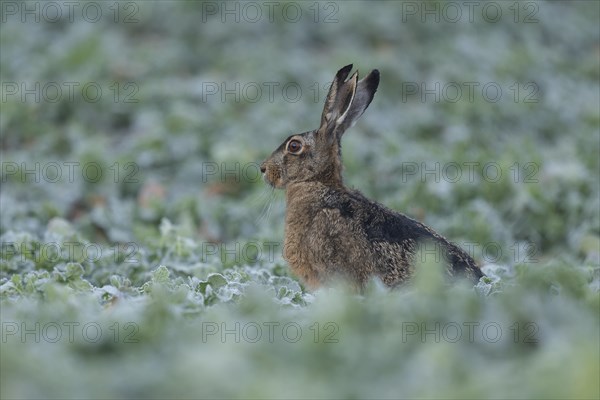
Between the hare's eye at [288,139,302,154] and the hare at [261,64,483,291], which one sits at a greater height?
the hare's eye at [288,139,302,154]

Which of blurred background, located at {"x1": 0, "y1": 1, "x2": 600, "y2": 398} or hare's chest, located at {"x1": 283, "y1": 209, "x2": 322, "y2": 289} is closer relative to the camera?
blurred background, located at {"x1": 0, "y1": 1, "x2": 600, "y2": 398}

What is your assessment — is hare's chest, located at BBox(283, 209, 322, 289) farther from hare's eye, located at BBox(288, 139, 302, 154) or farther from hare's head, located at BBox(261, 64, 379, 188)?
hare's eye, located at BBox(288, 139, 302, 154)

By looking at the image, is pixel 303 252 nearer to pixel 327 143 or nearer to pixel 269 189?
pixel 327 143

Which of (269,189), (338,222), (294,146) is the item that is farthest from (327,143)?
(269,189)

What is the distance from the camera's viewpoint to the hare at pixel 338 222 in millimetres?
6109

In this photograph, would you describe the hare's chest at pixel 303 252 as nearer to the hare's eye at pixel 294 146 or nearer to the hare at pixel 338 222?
the hare at pixel 338 222

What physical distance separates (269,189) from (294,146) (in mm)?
893

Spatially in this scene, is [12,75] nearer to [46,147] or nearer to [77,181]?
[46,147]

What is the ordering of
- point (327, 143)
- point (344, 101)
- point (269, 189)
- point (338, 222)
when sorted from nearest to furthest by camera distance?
point (338, 222) < point (344, 101) < point (327, 143) < point (269, 189)

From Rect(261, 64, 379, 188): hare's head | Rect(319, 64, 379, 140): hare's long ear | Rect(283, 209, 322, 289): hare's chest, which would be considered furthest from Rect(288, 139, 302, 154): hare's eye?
Rect(283, 209, 322, 289): hare's chest

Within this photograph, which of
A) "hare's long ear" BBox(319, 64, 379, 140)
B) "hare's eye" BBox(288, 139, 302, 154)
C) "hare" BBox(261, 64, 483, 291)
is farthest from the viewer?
"hare's eye" BBox(288, 139, 302, 154)

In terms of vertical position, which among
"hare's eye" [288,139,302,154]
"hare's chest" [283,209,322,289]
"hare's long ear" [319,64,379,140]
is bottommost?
"hare's chest" [283,209,322,289]

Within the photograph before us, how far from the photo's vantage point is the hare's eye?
7078 millimetres

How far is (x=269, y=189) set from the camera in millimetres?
7914
